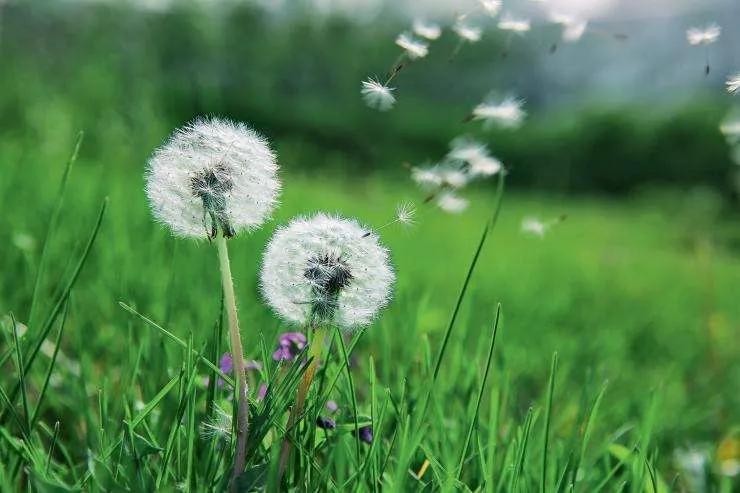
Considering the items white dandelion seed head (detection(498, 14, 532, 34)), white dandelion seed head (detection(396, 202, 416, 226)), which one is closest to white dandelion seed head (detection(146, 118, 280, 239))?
white dandelion seed head (detection(396, 202, 416, 226))

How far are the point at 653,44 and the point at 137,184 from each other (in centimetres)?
2121

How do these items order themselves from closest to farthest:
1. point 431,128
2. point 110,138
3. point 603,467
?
point 603,467, point 110,138, point 431,128

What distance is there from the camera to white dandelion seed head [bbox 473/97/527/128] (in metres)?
1.03

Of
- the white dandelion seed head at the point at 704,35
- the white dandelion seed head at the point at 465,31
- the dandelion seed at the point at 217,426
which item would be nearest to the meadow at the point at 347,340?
the dandelion seed at the point at 217,426

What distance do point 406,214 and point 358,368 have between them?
3.49ft

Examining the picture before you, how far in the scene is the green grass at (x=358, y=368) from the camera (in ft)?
3.09

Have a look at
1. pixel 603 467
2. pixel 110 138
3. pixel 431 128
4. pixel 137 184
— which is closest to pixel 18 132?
pixel 110 138

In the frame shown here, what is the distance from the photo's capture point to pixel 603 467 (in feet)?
4.28

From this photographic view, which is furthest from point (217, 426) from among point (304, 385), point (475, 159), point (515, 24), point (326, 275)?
point (515, 24)

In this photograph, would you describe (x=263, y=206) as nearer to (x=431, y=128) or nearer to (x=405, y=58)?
(x=405, y=58)

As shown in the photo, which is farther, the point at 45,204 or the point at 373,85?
the point at 45,204

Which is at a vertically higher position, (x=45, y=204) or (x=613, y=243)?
(x=613, y=243)

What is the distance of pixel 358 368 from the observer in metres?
1.88

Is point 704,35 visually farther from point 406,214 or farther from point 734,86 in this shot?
point 406,214
